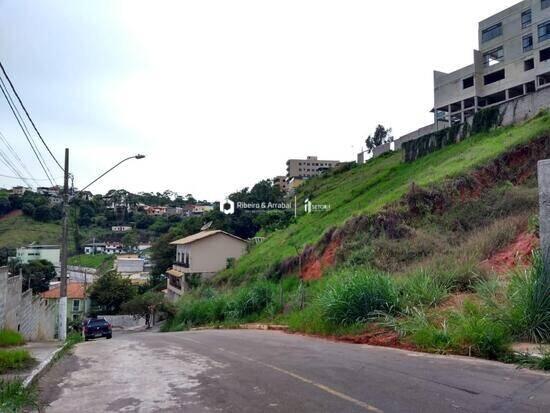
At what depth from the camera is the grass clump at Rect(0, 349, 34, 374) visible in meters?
9.13

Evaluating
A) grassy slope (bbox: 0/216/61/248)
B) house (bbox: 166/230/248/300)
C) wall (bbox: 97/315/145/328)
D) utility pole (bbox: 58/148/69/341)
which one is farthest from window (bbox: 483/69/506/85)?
utility pole (bbox: 58/148/69/341)

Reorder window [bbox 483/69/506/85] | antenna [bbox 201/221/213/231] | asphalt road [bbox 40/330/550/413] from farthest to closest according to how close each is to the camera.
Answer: antenna [bbox 201/221/213/231]
window [bbox 483/69/506/85]
asphalt road [bbox 40/330/550/413]

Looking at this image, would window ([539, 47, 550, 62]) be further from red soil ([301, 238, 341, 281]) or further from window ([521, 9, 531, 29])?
red soil ([301, 238, 341, 281])

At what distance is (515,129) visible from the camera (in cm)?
3089

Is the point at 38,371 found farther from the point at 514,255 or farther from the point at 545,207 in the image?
the point at 514,255

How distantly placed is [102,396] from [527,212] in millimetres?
17947

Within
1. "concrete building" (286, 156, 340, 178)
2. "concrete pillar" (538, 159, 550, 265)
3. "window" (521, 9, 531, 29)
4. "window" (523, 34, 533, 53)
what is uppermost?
"concrete building" (286, 156, 340, 178)

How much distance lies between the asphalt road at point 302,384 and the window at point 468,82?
200ft

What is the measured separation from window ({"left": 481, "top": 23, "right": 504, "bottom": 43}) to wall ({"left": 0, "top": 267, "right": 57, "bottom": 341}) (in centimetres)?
6019

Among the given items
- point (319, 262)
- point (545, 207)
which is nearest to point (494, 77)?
point (319, 262)

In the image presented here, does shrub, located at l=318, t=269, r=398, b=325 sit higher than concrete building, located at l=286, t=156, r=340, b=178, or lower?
lower

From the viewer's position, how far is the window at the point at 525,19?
5803cm

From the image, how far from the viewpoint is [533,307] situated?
9.67 m

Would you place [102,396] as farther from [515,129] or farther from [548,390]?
[515,129]
